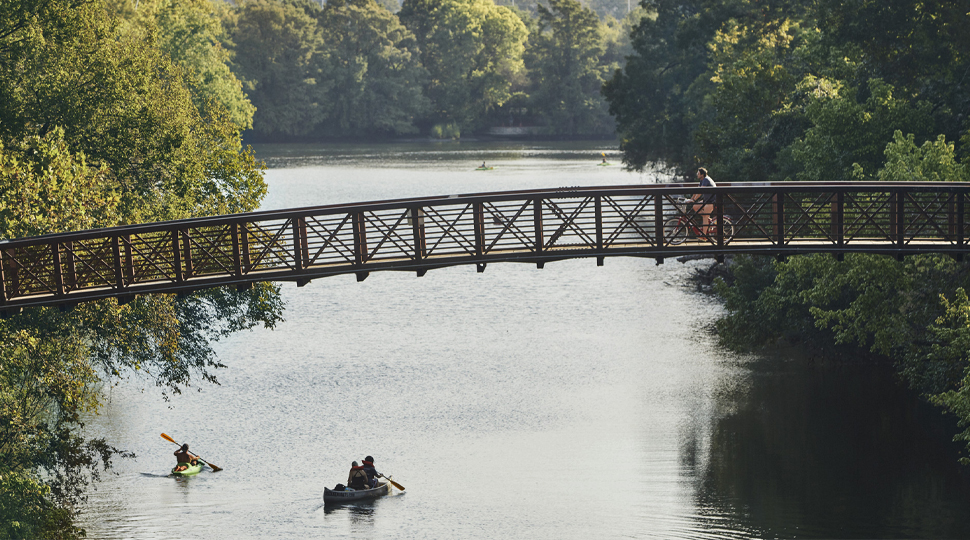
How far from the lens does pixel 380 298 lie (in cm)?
5747

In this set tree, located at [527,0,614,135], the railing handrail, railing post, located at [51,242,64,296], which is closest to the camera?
the railing handrail

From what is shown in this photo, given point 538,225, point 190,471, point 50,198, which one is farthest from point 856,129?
point 50,198

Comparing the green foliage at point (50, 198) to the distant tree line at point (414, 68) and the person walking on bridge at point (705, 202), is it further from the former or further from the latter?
the distant tree line at point (414, 68)

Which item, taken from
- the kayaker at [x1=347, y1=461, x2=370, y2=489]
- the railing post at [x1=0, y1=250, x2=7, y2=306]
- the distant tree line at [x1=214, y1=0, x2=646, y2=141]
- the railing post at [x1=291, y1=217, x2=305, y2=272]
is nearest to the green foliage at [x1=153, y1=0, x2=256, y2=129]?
the kayaker at [x1=347, y1=461, x2=370, y2=489]

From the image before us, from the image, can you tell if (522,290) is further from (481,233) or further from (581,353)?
(481,233)

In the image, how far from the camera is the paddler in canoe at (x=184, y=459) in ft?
110

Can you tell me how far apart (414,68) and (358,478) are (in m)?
128

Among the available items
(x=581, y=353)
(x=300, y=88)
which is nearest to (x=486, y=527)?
(x=581, y=353)

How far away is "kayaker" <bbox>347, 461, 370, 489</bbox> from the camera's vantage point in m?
32.0

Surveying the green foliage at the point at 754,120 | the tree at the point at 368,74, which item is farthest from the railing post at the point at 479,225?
the tree at the point at 368,74

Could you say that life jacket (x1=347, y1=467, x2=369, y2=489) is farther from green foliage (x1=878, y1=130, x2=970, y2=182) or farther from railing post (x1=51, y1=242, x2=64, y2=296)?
green foliage (x1=878, y1=130, x2=970, y2=182)

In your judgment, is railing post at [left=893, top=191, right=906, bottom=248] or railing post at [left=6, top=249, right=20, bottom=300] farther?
railing post at [left=893, top=191, right=906, bottom=248]

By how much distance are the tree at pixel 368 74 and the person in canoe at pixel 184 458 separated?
4709 inches

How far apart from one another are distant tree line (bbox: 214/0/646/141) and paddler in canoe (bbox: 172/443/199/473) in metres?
115
